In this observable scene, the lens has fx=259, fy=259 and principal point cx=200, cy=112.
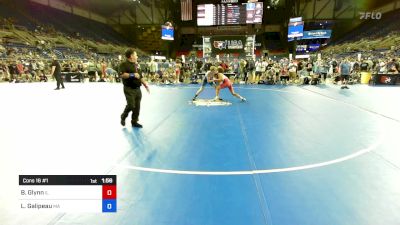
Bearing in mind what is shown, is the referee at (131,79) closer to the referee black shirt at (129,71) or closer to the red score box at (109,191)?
the referee black shirt at (129,71)

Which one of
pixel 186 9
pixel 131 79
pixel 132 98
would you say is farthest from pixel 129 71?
pixel 186 9

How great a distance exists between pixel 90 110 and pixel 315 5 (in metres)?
42.6

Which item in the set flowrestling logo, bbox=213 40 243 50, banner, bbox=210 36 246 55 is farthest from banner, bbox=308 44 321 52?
flowrestling logo, bbox=213 40 243 50

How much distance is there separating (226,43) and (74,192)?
28.0 m

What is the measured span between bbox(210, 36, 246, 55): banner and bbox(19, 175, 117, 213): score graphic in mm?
27021

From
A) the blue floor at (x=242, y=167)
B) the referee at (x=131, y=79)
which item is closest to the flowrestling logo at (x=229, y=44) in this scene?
the blue floor at (x=242, y=167)

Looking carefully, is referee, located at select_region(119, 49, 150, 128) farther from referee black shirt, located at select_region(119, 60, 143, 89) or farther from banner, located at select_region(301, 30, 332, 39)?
banner, located at select_region(301, 30, 332, 39)

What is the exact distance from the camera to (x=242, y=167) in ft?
13.8

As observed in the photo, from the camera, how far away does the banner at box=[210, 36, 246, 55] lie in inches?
1123

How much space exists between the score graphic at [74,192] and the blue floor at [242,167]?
0.66 m

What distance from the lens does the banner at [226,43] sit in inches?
1123

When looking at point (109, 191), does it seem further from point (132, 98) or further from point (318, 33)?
point (318, 33)

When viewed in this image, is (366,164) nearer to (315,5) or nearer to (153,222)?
(153,222)

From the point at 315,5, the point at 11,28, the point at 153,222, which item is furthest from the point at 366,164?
the point at 315,5
